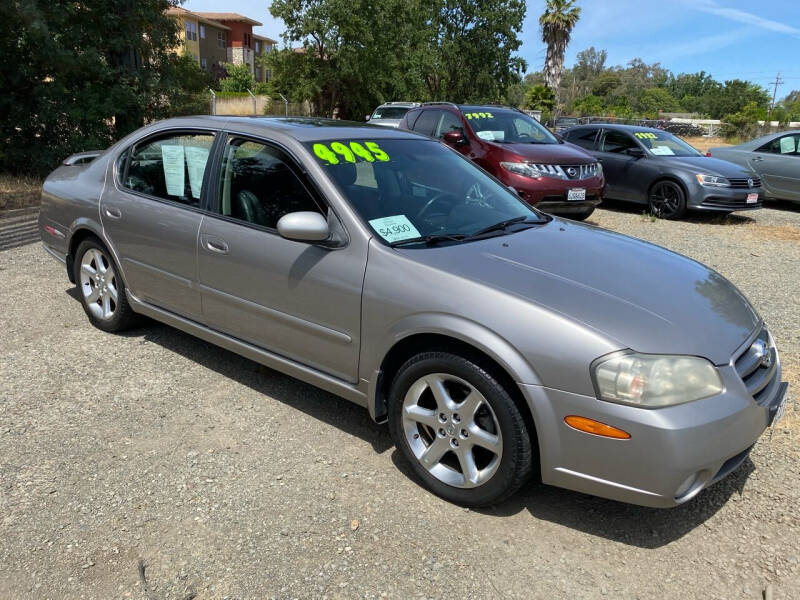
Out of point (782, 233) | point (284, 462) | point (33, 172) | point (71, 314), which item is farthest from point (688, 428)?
point (33, 172)

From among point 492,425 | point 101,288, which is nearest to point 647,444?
point 492,425

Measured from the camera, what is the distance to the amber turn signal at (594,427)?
2.37 m

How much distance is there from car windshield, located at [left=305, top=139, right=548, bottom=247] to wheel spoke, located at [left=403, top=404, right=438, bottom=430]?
80 cm

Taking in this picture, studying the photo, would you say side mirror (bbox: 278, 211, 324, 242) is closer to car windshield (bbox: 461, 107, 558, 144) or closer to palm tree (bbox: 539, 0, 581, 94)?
car windshield (bbox: 461, 107, 558, 144)

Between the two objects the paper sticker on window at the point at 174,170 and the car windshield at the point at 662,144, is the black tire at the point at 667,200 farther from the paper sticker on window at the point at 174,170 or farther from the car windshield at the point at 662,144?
the paper sticker on window at the point at 174,170

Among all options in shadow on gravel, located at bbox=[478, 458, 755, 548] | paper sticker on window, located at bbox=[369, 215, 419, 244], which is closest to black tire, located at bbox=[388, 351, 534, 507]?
shadow on gravel, located at bbox=[478, 458, 755, 548]

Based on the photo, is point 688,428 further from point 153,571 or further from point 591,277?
point 153,571

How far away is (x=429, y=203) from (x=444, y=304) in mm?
970

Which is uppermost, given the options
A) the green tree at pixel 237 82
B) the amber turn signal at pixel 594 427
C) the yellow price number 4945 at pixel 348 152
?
the yellow price number 4945 at pixel 348 152

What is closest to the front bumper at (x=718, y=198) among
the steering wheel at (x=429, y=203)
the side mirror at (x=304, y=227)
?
the steering wheel at (x=429, y=203)

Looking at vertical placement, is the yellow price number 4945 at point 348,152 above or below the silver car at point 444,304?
above

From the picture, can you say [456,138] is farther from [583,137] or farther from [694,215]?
[694,215]

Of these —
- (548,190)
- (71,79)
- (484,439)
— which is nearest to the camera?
(484,439)

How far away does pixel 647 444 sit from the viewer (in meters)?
2.34
